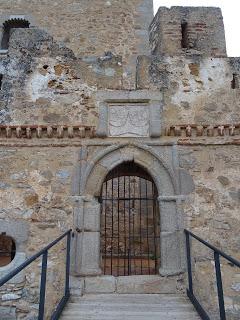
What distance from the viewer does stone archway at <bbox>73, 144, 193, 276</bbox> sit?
5.02m

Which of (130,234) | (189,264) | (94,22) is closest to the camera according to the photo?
(189,264)

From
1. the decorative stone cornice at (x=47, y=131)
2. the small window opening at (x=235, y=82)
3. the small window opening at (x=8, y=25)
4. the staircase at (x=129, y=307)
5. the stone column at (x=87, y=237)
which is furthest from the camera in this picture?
the small window opening at (x=8, y=25)

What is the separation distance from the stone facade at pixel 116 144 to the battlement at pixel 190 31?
2 centimetres

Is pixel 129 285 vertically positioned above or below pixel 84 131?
below

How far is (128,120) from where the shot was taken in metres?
5.84

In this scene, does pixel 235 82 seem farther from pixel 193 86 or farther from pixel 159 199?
pixel 159 199

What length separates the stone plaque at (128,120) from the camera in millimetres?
5770

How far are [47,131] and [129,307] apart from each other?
3026 mm

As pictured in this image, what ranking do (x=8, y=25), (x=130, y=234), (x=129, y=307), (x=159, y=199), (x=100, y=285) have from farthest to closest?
(x=8, y=25), (x=130, y=234), (x=159, y=199), (x=100, y=285), (x=129, y=307)

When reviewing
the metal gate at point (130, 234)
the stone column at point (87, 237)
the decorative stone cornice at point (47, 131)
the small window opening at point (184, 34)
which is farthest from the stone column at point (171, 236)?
the small window opening at point (184, 34)

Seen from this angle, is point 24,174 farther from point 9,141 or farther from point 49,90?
point 49,90

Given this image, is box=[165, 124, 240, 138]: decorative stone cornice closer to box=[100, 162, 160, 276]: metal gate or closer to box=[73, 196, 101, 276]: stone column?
box=[73, 196, 101, 276]: stone column

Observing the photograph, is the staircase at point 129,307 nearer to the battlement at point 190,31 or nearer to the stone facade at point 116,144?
the stone facade at point 116,144

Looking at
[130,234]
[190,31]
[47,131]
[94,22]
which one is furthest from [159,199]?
[94,22]
